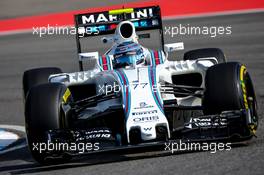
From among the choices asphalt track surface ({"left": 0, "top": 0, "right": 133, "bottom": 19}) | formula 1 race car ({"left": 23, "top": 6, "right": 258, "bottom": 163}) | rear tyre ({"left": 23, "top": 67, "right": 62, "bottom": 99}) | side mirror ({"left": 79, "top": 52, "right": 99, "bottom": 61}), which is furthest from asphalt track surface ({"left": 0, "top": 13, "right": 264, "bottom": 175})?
asphalt track surface ({"left": 0, "top": 0, "right": 133, "bottom": 19})

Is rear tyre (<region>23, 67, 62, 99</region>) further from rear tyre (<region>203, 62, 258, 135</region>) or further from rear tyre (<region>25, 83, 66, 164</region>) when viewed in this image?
rear tyre (<region>203, 62, 258, 135</region>)

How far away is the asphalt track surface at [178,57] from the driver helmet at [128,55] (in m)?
1.61

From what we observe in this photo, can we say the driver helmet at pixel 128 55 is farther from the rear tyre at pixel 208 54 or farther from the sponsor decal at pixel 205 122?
the sponsor decal at pixel 205 122

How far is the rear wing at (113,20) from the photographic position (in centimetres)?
1144

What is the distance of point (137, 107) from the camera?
8.68 metres

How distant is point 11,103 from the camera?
561 inches

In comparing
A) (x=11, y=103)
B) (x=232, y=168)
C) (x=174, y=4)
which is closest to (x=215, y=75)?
(x=232, y=168)

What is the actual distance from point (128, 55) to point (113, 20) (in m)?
1.26

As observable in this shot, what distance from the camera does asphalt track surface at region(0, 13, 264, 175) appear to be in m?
7.89

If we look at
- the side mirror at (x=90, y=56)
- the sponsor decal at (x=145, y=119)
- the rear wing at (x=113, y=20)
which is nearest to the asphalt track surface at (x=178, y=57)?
the sponsor decal at (x=145, y=119)

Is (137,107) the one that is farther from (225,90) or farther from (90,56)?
(90,56)

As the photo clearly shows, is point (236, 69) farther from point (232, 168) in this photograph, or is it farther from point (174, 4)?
point (174, 4)

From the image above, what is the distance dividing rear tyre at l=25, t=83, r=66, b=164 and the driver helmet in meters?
1.74

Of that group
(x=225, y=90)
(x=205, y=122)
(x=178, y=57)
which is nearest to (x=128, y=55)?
(x=225, y=90)
